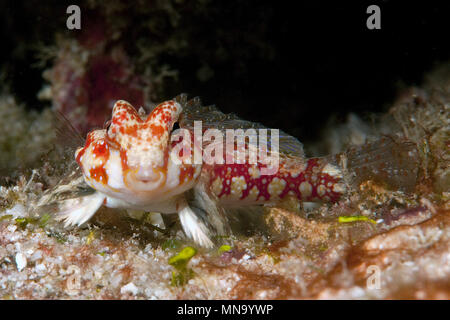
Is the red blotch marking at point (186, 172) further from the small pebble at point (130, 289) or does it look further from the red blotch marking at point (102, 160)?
the small pebble at point (130, 289)

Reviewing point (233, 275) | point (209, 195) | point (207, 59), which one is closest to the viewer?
point (233, 275)

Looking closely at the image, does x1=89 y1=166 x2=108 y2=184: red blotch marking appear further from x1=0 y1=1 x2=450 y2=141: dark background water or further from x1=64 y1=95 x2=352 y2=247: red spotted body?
x1=0 y1=1 x2=450 y2=141: dark background water

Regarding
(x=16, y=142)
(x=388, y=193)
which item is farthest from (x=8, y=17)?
(x=388, y=193)

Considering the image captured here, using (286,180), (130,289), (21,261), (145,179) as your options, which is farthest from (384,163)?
(21,261)

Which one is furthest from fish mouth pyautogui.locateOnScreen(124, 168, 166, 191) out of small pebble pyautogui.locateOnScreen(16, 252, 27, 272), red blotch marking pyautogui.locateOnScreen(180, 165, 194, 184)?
small pebble pyautogui.locateOnScreen(16, 252, 27, 272)

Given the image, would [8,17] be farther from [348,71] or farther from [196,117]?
[348,71]

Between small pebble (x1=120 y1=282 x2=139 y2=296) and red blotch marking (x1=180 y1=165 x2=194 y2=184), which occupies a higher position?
red blotch marking (x1=180 y1=165 x2=194 y2=184)
